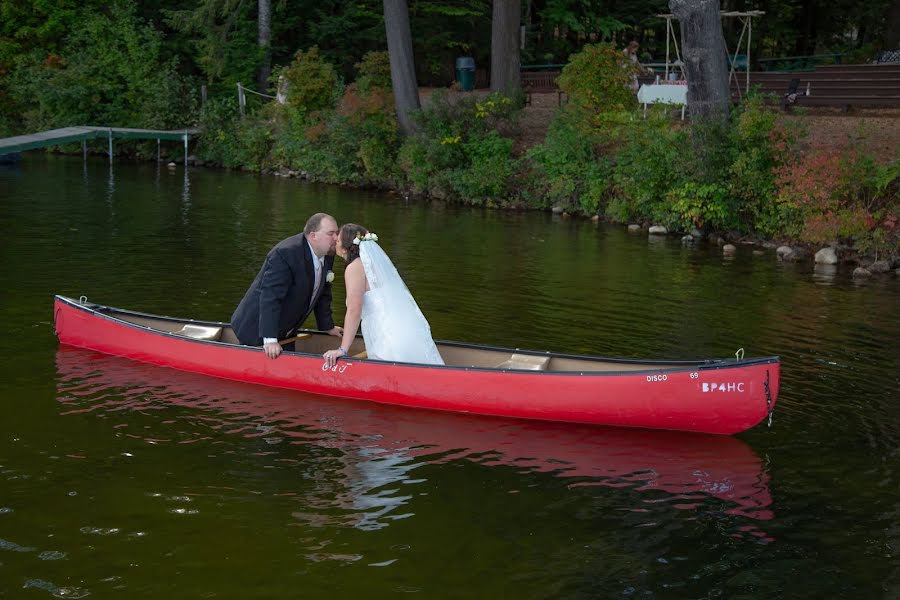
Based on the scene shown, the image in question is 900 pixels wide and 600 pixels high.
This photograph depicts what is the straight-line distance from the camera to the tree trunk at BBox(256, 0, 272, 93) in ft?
115

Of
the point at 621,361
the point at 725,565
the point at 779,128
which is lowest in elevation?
the point at 725,565

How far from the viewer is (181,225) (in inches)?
769

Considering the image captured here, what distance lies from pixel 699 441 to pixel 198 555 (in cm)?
412

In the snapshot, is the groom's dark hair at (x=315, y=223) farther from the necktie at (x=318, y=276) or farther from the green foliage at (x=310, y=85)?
the green foliage at (x=310, y=85)

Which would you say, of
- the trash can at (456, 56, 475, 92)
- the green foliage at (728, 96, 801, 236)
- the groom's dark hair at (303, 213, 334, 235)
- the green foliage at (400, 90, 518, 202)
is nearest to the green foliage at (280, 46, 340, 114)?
the trash can at (456, 56, 475, 92)

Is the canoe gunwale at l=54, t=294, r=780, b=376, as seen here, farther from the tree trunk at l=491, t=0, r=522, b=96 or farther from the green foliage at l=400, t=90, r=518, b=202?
the tree trunk at l=491, t=0, r=522, b=96

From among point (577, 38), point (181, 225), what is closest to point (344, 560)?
point (181, 225)

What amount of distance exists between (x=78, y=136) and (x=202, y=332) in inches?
857

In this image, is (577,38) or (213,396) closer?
(213,396)

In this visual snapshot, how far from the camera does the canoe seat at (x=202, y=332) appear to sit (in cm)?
1022

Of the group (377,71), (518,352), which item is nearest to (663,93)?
(377,71)

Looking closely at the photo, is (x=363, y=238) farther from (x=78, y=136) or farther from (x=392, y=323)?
(x=78, y=136)

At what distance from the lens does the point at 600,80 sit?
22.8m

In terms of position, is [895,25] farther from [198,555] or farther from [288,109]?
[198,555]
